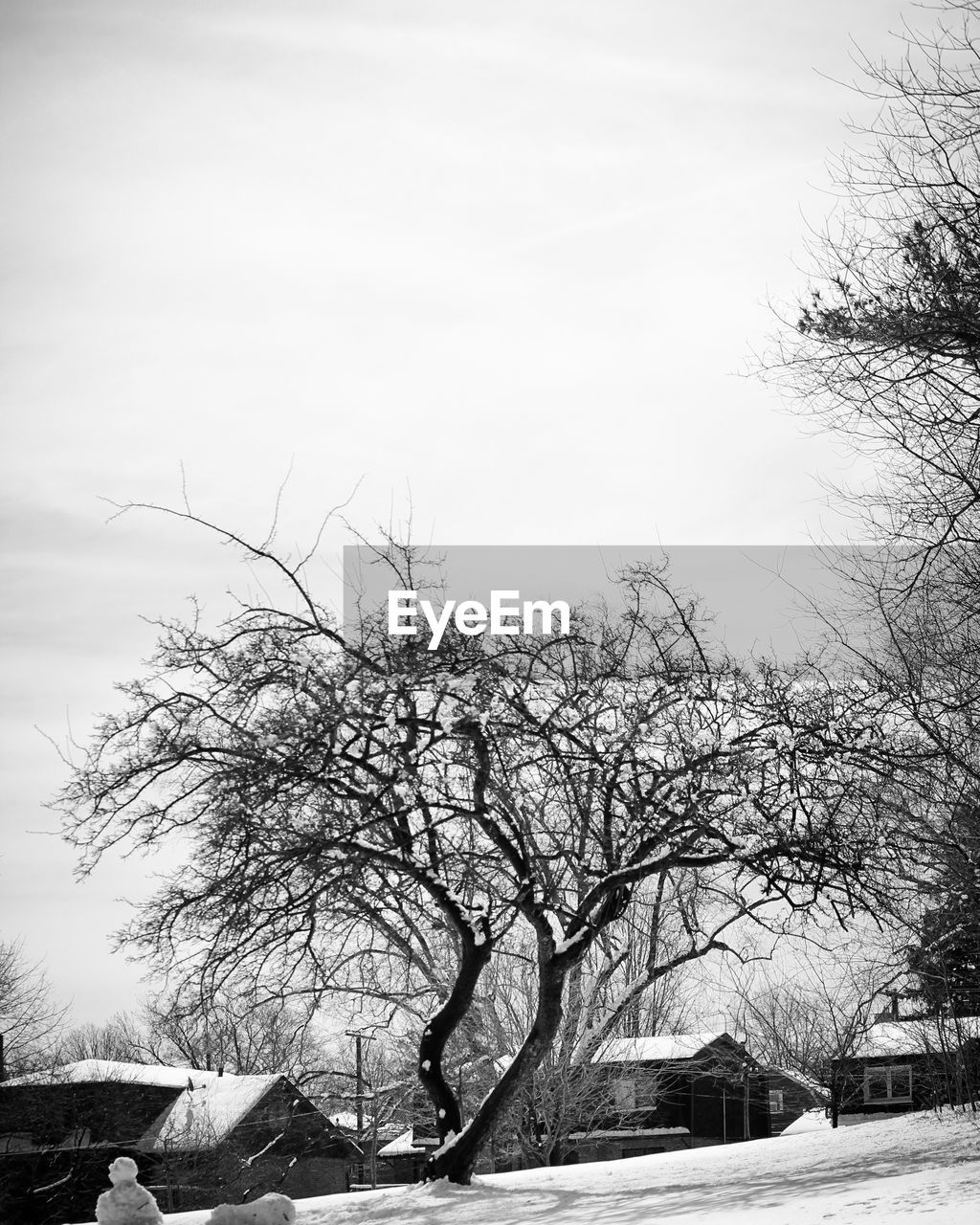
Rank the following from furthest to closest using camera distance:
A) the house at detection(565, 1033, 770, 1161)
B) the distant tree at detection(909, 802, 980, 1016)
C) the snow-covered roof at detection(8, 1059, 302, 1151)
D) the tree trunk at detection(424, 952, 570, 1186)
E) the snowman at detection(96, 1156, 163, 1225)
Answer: the house at detection(565, 1033, 770, 1161), the snow-covered roof at detection(8, 1059, 302, 1151), the tree trunk at detection(424, 952, 570, 1186), the distant tree at detection(909, 802, 980, 1016), the snowman at detection(96, 1156, 163, 1225)

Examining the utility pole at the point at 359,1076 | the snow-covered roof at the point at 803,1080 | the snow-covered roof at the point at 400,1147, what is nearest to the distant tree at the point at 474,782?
the utility pole at the point at 359,1076

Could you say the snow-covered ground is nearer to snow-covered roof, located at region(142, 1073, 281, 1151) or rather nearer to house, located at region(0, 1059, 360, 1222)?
house, located at region(0, 1059, 360, 1222)

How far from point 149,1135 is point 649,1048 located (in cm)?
1636

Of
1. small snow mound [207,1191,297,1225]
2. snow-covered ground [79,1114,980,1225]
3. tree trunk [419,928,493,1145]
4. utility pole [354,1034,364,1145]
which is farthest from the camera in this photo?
utility pole [354,1034,364,1145]

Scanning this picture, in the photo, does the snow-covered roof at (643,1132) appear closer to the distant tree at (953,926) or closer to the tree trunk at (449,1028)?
the distant tree at (953,926)

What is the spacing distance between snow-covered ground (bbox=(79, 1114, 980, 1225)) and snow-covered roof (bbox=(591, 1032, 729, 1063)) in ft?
38.4

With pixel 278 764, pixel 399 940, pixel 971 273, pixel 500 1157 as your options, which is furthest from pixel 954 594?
pixel 500 1157

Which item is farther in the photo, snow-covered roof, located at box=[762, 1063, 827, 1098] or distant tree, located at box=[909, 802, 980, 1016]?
snow-covered roof, located at box=[762, 1063, 827, 1098]

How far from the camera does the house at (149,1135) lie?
3488 centimetres

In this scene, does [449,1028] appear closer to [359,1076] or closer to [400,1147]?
[359,1076]

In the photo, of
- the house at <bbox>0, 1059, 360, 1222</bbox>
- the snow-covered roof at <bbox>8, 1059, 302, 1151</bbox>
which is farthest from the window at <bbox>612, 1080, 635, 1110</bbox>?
the snow-covered roof at <bbox>8, 1059, 302, 1151</bbox>

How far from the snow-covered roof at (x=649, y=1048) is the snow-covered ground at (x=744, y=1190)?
461 inches

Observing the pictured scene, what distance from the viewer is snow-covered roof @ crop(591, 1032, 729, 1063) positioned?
86.3 ft

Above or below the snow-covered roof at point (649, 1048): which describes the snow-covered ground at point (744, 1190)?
above
